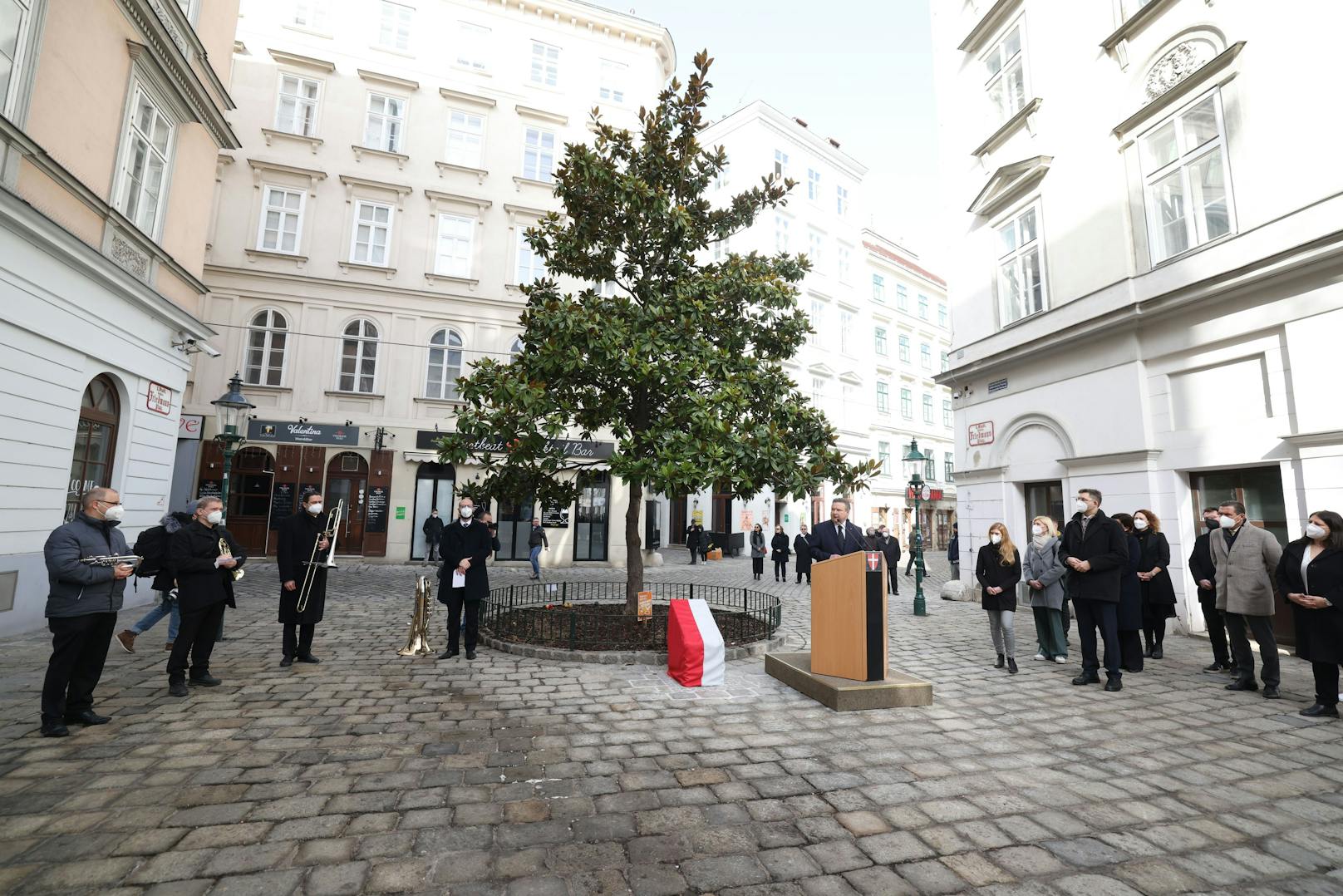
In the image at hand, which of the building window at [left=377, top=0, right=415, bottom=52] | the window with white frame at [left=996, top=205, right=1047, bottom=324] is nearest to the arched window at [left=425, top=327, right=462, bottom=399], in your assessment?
the building window at [left=377, top=0, right=415, bottom=52]

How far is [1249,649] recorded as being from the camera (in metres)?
6.55

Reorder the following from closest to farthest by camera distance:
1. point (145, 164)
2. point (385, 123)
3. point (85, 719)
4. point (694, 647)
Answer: point (85, 719) → point (694, 647) → point (145, 164) → point (385, 123)

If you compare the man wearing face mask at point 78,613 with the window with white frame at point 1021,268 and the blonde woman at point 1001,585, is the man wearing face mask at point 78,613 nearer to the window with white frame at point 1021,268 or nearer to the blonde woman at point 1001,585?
the blonde woman at point 1001,585

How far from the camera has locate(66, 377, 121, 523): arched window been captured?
9.48 metres

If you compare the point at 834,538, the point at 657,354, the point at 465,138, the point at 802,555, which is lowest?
the point at 802,555

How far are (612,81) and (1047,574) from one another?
76.1ft

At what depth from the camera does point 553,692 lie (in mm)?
6086

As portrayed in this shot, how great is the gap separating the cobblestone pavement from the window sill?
1832 centimetres

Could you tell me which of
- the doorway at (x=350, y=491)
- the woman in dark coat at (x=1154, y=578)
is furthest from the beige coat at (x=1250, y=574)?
the doorway at (x=350, y=491)

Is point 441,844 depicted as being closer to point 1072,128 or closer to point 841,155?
point 1072,128

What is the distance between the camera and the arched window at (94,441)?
9.48 metres

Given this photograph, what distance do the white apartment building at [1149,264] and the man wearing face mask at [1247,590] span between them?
290cm

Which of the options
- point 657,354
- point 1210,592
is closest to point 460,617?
point 657,354

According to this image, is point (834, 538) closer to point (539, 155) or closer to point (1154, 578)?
point (1154, 578)
